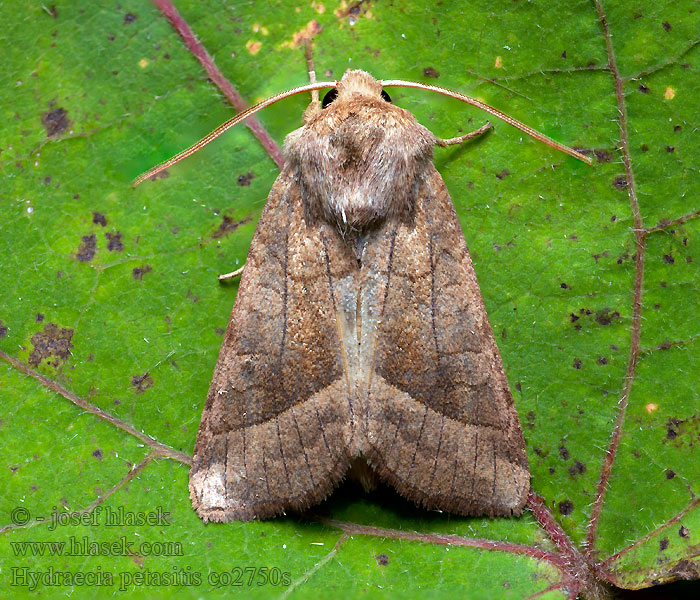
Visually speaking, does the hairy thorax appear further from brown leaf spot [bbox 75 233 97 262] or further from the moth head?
brown leaf spot [bbox 75 233 97 262]

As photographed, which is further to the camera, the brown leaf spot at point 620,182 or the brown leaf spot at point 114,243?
the brown leaf spot at point 114,243

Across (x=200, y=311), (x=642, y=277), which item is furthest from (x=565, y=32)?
(x=200, y=311)

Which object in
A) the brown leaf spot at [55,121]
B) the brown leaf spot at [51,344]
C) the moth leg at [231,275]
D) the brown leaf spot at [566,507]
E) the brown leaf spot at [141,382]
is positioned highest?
the brown leaf spot at [55,121]

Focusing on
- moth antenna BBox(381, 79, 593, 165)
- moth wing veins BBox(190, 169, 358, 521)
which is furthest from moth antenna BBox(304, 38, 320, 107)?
moth wing veins BBox(190, 169, 358, 521)

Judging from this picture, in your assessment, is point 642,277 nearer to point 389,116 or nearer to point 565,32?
point 565,32

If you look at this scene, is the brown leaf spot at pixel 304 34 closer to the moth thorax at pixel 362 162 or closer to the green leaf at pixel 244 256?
the green leaf at pixel 244 256

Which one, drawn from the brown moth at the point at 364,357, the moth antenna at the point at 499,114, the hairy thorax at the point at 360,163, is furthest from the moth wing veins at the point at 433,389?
the moth antenna at the point at 499,114
